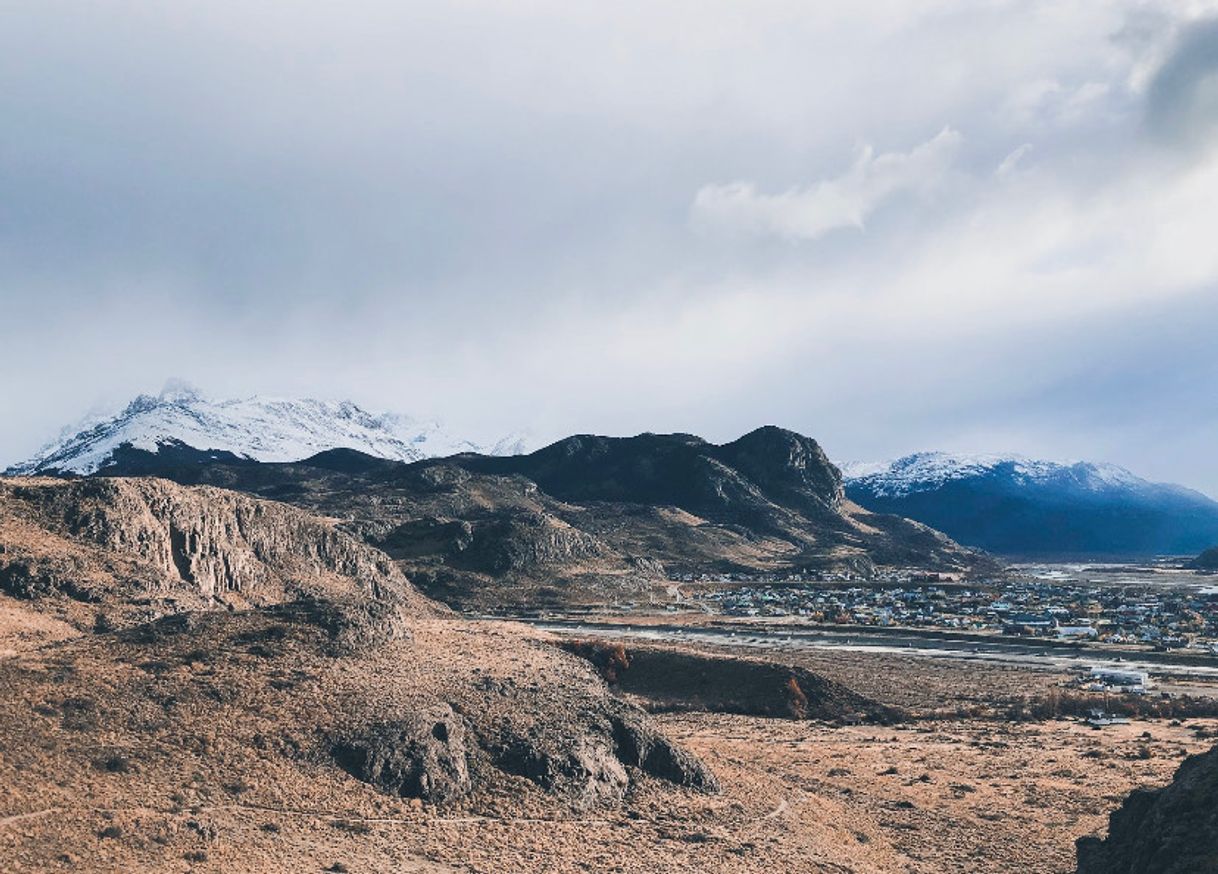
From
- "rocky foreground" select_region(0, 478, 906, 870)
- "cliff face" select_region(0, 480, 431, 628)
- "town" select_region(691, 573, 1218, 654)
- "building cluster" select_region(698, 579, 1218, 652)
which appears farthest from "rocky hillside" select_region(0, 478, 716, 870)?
"town" select_region(691, 573, 1218, 654)

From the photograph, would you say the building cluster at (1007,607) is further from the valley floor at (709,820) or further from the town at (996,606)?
the valley floor at (709,820)

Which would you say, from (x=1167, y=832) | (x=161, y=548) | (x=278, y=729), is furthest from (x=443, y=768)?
(x=161, y=548)

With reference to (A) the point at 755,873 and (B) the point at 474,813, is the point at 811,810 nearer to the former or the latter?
(A) the point at 755,873

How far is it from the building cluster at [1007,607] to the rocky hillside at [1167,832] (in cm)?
9020

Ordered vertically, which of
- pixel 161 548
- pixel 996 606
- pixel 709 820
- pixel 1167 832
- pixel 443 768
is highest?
pixel 161 548

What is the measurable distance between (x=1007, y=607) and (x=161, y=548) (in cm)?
13098

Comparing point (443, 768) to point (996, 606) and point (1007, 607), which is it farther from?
point (996, 606)

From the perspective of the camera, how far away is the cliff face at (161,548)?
195 feet

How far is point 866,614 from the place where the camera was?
134m

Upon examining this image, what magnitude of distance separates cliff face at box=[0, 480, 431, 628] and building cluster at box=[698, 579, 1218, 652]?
237 ft

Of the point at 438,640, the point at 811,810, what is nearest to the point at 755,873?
the point at 811,810

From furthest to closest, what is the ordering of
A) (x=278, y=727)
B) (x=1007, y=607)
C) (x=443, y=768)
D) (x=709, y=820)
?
(x=1007, y=607)
(x=709, y=820)
(x=443, y=768)
(x=278, y=727)

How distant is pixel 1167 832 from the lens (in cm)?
A: 2269

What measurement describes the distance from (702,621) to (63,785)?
105 metres
